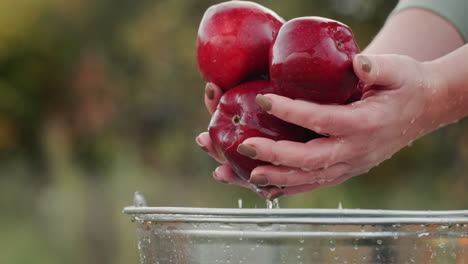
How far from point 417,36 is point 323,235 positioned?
0.81 metres

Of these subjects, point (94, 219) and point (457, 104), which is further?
point (94, 219)

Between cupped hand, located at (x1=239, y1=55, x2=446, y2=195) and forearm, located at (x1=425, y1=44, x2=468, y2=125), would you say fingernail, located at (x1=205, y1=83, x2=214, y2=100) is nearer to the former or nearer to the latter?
cupped hand, located at (x1=239, y1=55, x2=446, y2=195)

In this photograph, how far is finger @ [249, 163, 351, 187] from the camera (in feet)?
2.62

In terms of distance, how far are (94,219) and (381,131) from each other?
3417 mm

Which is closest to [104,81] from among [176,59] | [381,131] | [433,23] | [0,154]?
[176,59]

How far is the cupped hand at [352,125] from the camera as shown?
777mm

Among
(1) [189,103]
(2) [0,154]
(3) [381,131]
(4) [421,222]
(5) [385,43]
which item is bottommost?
(4) [421,222]

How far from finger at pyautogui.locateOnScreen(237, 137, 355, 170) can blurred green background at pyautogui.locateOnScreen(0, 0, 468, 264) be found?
9.12 feet

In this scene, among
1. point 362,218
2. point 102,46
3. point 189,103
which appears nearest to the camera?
point 362,218

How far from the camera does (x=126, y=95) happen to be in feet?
18.5

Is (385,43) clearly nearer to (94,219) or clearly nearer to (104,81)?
(94,219)

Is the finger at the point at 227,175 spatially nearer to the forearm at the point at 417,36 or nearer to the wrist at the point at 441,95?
the wrist at the point at 441,95

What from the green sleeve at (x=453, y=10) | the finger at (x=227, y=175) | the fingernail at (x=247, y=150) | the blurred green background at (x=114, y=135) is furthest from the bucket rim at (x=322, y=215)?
the blurred green background at (x=114, y=135)

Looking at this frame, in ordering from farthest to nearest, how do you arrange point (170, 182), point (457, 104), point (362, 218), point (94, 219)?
point (170, 182)
point (94, 219)
point (457, 104)
point (362, 218)
